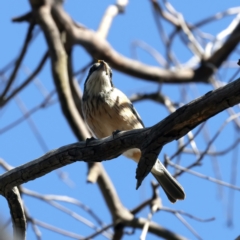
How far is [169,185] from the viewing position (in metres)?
4.32

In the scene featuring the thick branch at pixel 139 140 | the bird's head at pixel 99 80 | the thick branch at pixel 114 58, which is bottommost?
the thick branch at pixel 139 140

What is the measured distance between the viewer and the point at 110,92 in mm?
4566

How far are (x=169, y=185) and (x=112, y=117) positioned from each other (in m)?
0.68

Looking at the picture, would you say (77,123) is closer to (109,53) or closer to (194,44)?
(109,53)

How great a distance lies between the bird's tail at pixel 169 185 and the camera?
427cm

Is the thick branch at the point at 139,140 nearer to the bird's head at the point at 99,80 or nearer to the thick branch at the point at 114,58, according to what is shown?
the bird's head at the point at 99,80

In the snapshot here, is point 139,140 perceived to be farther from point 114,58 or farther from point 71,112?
point 114,58

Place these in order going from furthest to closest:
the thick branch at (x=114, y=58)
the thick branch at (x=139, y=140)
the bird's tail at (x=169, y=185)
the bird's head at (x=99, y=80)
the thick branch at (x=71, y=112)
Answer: the thick branch at (x=114, y=58) → the thick branch at (x=71, y=112) → the bird's head at (x=99, y=80) → the bird's tail at (x=169, y=185) → the thick branch at (x=139, y=140)

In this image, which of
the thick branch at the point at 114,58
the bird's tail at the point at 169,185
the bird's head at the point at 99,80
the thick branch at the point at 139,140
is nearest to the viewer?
the thick branch at the point at 139,140

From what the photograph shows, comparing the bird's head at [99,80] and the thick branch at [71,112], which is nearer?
the bird's head at [99,80]

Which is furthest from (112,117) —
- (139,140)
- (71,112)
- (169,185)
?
(139,140)

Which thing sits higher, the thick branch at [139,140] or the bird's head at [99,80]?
the bird's head at [99,80]

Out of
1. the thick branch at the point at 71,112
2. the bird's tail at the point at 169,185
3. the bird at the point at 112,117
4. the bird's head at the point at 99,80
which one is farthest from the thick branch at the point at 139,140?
the thick branch at the point at 71,112

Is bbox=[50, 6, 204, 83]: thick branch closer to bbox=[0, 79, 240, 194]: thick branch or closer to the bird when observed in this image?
the bird
